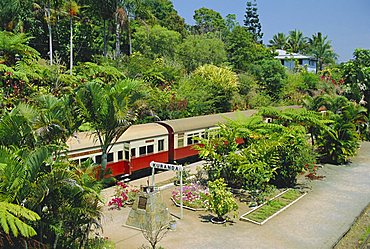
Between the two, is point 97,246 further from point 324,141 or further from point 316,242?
point 324,141

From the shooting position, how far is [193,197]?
48.5 feet

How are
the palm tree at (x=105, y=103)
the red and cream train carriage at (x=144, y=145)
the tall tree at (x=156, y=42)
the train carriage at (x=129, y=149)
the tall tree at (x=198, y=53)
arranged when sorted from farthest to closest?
the tall tree at (x=156, y=42) → the tall tree at (x=198, y=53) → the red and cream train carriage at (x=144, y=145) → the train carriage at (x=129, y=149) → the palm tree at (x=105, y=103)

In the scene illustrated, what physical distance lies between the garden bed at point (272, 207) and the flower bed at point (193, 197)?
1.51 metres

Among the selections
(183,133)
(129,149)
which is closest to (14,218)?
(129,149)

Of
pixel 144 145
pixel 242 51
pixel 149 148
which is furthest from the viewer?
pixel 242 51

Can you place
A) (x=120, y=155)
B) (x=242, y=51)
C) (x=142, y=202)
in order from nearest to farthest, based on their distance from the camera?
(x=142, y=202) → (x=120, y=155) → (x=242, y=51)

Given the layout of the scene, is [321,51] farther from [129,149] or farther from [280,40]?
[129,149]

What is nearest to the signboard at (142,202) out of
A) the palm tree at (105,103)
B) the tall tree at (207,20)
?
the palm tree at (105,103)

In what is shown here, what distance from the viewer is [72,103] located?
36.5ft

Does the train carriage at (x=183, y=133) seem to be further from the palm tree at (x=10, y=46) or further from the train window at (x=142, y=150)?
the palm tree at (x=10, y=46)

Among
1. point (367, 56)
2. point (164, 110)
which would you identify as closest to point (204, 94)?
point (164, 110)

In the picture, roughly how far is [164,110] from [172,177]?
8.61m

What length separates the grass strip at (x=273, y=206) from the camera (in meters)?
13.2

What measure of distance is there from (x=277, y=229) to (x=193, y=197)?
11.5 ft
